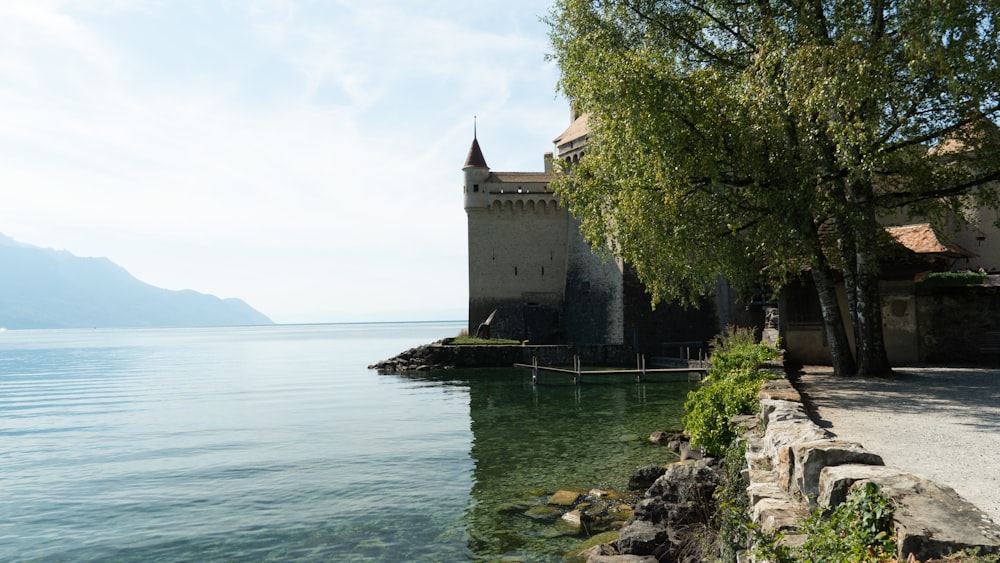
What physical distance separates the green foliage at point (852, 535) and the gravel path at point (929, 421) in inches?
56.6

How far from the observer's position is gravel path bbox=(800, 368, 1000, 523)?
20.1 feet

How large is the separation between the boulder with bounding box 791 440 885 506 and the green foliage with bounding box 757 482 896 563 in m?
0.65

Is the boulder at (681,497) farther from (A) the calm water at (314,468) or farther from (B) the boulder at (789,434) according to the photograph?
(B) the boulder at (789,434)

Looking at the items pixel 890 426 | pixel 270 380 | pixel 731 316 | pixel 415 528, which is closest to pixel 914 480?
pixel 890 426

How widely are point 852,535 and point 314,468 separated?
519 inches

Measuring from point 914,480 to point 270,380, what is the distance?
41195 millimetres

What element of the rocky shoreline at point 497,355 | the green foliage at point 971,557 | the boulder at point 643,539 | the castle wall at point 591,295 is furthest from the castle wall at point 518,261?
the green foliage at point 971,557

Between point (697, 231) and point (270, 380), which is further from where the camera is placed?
point (270, 380)

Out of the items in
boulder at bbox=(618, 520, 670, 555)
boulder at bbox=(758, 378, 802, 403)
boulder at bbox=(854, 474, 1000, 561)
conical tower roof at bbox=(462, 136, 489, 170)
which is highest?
conical tower roof at bbox=(462, 136, 489, 170)

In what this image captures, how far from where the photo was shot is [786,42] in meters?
13.2

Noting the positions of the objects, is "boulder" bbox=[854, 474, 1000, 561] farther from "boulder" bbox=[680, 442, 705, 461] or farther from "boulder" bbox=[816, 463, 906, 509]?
"boulder" bbox=[680, 442, 705, 461]

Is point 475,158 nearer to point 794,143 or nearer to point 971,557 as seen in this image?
point 794,143

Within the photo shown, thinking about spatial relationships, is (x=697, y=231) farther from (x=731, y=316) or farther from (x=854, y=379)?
(x=731, y=316)

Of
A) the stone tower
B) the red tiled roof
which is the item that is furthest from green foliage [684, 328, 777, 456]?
the stone tower
